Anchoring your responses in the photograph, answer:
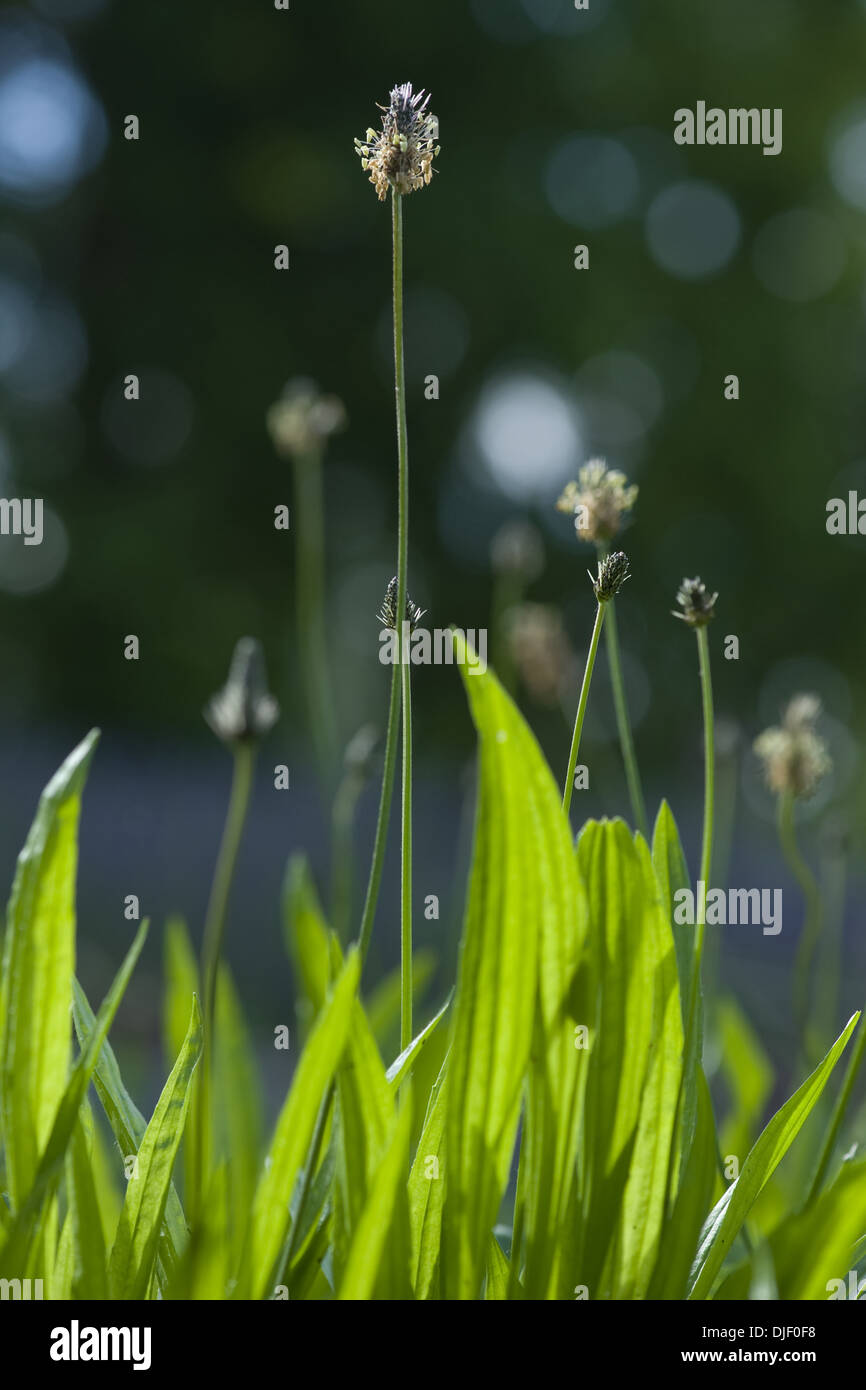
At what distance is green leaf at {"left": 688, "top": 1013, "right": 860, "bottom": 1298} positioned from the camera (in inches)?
16.4

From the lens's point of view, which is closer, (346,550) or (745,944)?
(745,944)

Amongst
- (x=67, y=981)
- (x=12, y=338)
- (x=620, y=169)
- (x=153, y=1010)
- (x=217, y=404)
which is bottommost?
(x=153, y=1010)

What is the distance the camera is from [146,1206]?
1.32ft

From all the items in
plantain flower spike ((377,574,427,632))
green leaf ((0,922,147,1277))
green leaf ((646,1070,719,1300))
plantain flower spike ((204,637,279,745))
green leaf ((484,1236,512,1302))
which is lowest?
green leaf ((484,1236,512,1302))

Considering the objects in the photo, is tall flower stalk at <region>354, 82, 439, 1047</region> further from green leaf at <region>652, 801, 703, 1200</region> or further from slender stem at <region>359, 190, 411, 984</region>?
green leaf at <region>652, 801, 703, 1200</region>

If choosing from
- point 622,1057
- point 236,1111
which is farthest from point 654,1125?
point 236,1111

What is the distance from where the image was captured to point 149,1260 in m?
0.40

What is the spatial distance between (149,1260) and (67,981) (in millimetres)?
115

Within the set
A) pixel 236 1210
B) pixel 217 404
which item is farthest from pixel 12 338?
pixel 236 1210

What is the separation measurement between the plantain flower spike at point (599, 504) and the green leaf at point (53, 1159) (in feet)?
0.93

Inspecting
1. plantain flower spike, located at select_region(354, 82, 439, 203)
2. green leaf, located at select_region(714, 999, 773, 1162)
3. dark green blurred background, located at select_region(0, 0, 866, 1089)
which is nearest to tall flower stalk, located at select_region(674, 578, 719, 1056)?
plantain flower spike, located at select_region(354, 82, 439, 203)

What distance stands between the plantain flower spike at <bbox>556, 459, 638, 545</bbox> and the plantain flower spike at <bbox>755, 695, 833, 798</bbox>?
9.4 inches
